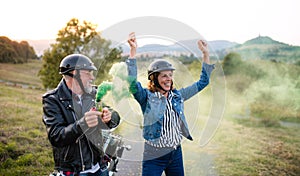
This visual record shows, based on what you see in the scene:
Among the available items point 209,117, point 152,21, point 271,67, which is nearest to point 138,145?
point 209,117

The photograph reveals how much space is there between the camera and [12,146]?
266 inches

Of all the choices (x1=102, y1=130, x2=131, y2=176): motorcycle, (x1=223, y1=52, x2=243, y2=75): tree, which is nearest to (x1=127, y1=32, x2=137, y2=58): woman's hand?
(x1=102, y1=130, x2=131, y2=176): motorcycle

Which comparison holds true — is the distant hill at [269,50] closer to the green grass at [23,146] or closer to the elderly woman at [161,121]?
the green grass at [23,146]

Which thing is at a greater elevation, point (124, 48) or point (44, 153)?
point (124, 48)

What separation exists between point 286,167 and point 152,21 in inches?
203

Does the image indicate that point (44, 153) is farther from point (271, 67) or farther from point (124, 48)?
point (271, 67)

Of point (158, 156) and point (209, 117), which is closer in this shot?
point (158, 156)

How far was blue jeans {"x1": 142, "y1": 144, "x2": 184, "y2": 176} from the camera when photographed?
343cm

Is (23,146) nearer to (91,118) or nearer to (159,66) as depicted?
(159,66)

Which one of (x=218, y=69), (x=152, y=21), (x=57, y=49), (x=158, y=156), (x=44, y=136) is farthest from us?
(x=57, y=49)

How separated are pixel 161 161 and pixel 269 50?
18243mm

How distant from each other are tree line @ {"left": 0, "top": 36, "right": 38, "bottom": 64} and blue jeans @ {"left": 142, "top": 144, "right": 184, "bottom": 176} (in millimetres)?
25119

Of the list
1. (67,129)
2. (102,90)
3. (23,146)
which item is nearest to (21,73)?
(23,146)

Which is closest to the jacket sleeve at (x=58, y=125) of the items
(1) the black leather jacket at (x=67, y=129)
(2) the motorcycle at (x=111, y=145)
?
(1) the black leather jacket at (x=67, y=129)
